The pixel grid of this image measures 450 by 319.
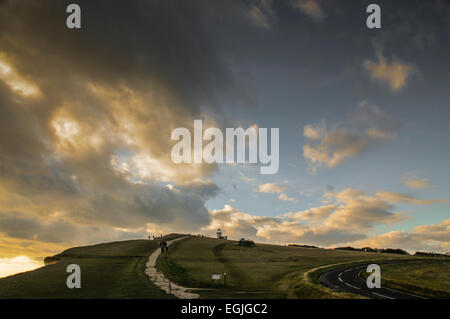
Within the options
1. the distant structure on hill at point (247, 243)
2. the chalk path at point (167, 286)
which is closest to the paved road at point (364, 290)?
the chalk path at point (167, 286)

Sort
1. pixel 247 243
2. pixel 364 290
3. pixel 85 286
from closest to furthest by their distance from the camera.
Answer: pixel 85 286 → pixel 364 290 → pixel 247 243

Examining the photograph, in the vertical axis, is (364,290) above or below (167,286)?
below

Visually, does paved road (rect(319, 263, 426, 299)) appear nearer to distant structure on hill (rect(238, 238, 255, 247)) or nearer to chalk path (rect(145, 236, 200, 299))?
chalk path (rect(145, 236, 200, 299))

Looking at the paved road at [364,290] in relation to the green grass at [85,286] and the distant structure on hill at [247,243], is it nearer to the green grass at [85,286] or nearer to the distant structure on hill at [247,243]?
the green grass at [85,286]

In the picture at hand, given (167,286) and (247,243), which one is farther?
(247,243)

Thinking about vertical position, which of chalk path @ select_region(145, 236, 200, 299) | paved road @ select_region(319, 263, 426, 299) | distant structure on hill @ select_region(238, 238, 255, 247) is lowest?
distant structure on hill @ select_region(238, 238, 255, 247)

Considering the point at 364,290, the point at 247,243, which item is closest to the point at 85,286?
the point at 364,290

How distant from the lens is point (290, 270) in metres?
49.5

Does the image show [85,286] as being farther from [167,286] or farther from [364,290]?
[364,290]

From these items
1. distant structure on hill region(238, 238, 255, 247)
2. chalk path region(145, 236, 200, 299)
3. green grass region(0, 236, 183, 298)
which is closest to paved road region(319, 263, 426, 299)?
chalk path region(145, 236, 200, 299)
